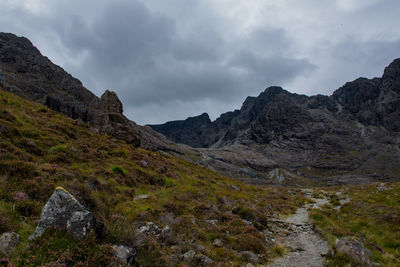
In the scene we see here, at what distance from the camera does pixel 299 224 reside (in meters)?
15.0

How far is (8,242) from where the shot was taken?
15.8 ft

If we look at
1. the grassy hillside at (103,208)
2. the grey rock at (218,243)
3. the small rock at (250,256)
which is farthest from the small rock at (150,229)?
the small rock at (250,256)

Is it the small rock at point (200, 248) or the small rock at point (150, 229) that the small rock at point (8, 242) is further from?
the small rock at point (200, 248)

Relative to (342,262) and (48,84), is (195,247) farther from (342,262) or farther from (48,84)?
(48,84)

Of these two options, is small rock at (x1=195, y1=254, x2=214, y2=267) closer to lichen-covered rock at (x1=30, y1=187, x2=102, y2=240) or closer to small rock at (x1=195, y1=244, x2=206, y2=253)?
small rock at (x1=195, y1=244, x2=206, y2=253)

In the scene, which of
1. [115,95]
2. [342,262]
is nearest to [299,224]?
[342,262]

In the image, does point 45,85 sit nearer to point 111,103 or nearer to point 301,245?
point 111,103

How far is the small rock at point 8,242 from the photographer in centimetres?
466

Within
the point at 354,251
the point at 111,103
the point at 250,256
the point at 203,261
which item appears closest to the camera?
the point at 203,261

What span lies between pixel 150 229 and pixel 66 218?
3.95m

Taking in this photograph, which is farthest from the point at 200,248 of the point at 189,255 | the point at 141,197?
the point at 141,197

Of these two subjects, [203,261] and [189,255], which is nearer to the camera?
[203,261]

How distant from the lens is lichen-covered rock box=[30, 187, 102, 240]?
5.57m

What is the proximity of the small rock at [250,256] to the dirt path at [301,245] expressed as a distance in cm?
66
